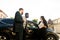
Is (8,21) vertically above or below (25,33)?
above

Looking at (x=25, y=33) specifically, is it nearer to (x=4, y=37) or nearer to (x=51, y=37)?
(x=4, y=37)

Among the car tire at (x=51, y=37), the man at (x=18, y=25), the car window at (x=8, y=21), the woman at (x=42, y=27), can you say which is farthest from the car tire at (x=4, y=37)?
the man at (x=18, y=25)

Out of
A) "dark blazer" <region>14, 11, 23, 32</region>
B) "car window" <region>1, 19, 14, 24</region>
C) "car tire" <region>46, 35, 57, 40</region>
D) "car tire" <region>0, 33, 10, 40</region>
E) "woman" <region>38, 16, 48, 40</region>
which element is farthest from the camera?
"car window" <region>1, 19, 14, 24</region>

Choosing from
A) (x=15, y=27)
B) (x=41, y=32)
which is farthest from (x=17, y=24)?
(x=41, y=32)

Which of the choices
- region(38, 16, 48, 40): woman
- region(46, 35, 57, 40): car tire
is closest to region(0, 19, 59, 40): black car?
region(46, 35, 57, 40): car tire

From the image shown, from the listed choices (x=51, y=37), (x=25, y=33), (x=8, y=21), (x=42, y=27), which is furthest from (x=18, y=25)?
(x=51, y=37)

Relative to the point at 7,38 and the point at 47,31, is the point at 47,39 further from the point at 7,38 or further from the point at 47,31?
the point at 7,38

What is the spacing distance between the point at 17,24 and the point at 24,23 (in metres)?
0.62

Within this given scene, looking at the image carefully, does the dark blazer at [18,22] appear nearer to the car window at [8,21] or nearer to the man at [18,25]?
the man at [18,25]

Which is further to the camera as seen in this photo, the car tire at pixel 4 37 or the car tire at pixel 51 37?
the car tire at pixel 51 37

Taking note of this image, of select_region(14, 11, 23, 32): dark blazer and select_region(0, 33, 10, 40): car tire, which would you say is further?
select_region(0, 33, 10, 40): car tire

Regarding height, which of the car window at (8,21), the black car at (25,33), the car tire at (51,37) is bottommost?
the car tire at (51,37)

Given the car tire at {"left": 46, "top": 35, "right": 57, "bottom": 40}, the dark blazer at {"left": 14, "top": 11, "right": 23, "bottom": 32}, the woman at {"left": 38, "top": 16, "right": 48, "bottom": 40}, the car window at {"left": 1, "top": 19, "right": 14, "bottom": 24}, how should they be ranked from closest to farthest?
the dark blazer at {"left": 14, "top": 11, "right": 23, "bottom": 32} → the woman at {"left": 38, "top": 16, "right": 48, "bottom": 40} → the car tire at {"left": 46, "top": 35, "right": 57, "bottom": 40} → the car window at {"left": 1, "top": 19, "right": 14, "bottom": 24}

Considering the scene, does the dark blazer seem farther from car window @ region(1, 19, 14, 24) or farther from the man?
car window @ region(1, 19, 14, 24)
